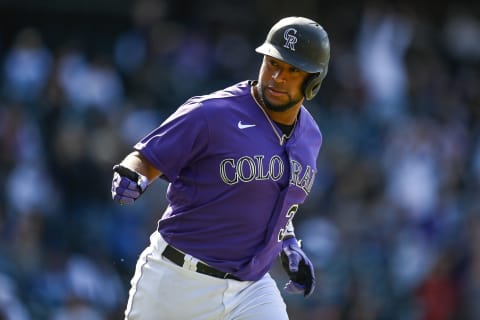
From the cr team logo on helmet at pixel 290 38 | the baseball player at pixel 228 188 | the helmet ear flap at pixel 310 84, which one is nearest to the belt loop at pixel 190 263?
the baseball player at pixel 228 188

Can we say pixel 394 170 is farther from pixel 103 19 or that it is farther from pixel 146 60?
pixel 103 19

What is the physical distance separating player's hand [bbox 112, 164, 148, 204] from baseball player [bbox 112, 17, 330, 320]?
0.37ft

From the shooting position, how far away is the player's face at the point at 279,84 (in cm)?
520

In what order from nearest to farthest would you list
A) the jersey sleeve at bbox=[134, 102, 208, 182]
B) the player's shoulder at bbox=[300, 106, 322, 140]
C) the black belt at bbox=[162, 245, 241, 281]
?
the jersey sleeve at bbox=[134, 102, 208, 182] → the black belt at bbox=[162, 245, 241, 281] → the player's shoulder at bbox=[300, 106, 322, 140]

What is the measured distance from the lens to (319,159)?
12047 millimetres

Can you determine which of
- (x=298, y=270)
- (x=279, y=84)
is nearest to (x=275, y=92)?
(x=279, y=84)

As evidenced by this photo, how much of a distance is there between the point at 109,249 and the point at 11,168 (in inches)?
49.3

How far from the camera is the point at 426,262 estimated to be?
1138cm

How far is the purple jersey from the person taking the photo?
501 cm

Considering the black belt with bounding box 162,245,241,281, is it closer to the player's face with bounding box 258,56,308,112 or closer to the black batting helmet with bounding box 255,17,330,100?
the player's face with bounding box 258,56,308,112

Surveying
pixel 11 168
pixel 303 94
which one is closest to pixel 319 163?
pixel 11 168

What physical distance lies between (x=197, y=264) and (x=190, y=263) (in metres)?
0.03

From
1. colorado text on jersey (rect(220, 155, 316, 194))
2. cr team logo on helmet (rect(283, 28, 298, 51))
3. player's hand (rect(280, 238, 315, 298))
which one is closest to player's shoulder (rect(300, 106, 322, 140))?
colorado text on jersey (rect(220, 155, 316, 194))

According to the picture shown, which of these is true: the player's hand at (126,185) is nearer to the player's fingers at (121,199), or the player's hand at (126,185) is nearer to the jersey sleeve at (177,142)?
the player's fingers at (121,199)
